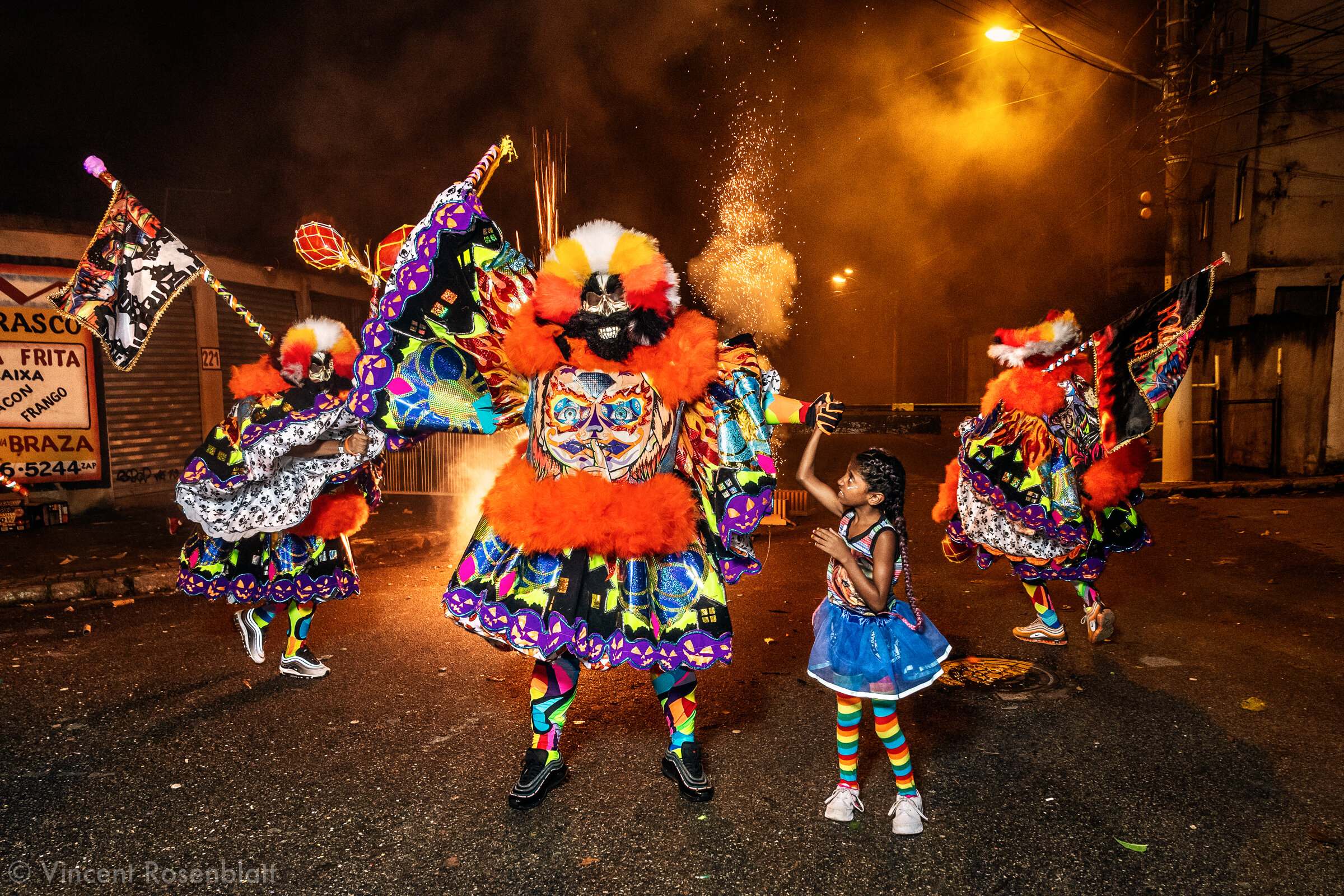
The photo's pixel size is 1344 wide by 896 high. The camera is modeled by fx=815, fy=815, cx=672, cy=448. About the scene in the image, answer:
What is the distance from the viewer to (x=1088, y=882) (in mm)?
2707

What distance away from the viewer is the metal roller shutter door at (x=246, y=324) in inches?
476

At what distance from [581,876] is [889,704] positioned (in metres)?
1.24

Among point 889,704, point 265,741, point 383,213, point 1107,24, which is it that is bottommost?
point 265,741

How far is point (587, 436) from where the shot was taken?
3264mm

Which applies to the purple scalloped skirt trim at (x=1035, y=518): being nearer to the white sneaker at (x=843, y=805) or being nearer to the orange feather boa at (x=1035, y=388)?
the orange feather boa at (x=1035, y=388)

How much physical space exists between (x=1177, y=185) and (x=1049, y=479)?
26.5 feet

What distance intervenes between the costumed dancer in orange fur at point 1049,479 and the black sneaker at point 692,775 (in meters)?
2.80

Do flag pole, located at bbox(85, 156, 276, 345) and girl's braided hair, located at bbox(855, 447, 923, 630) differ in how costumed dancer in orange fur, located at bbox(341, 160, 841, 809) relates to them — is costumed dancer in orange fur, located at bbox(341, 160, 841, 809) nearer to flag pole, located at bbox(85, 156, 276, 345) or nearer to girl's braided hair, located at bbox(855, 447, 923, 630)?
girl's braided hair, located at bbox(855, 447, 923, 630)

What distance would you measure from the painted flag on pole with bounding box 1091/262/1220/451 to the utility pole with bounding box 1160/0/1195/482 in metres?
6.26

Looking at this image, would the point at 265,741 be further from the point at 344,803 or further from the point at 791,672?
the point at 791,672

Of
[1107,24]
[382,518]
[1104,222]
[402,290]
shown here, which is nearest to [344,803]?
[402,290]

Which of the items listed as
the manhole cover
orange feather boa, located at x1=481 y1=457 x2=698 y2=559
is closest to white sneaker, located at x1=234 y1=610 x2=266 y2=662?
orange feather boa, located at x1=481 y1=457 x2=698 y2=559

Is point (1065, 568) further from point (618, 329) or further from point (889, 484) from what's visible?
point (618, 329)

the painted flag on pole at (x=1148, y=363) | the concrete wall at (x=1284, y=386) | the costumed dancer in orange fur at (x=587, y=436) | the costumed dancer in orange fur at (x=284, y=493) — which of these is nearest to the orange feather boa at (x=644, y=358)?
the costumed dancer in orange fur at (x=587, y=436)
